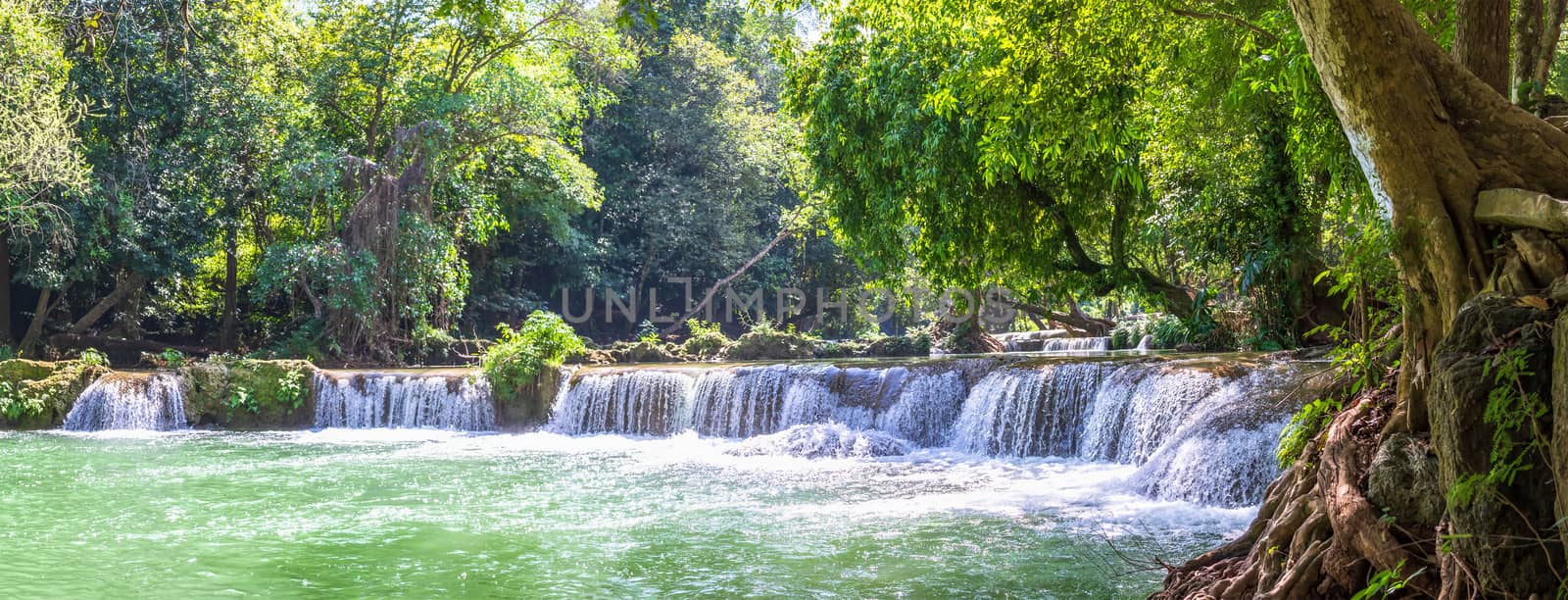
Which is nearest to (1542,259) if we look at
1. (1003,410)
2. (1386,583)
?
(1386,583)

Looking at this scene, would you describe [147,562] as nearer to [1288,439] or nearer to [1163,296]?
[1288,439]

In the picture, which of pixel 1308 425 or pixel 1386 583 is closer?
pixel 1386 583

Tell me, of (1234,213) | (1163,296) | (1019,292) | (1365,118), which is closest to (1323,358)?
(1234,213)

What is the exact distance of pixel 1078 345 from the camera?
25.0 m

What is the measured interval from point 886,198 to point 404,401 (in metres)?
7.95

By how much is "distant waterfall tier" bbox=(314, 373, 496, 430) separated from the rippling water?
397 centimetres

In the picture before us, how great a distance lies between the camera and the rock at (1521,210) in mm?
3608

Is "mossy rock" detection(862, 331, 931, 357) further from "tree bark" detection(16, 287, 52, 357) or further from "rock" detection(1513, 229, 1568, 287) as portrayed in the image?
"rock" detection(1513, 229, 1568, 287)

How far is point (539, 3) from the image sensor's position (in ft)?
80.8

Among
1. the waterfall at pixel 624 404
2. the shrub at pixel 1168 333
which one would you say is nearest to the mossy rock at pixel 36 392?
the waterfall at pixel 624 404

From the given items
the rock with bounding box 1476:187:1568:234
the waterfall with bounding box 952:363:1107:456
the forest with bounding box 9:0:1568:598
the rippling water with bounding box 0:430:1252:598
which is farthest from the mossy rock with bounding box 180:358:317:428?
the rock with bounding box 1476:187:1568:234

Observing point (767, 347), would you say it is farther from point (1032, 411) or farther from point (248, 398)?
point (1032, 411)

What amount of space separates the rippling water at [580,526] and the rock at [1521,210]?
2.42m

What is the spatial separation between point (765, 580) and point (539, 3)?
20068mm
